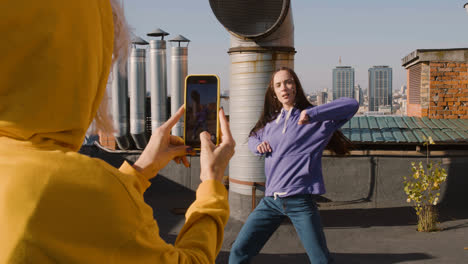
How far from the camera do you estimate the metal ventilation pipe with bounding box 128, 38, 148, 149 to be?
9.34 metres

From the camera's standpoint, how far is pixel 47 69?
910mm

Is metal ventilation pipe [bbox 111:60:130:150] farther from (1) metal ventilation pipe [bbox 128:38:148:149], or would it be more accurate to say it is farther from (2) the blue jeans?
(2) the blue jeans

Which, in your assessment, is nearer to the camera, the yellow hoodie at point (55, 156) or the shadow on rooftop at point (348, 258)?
the yellow hoodie at point (55, 156)

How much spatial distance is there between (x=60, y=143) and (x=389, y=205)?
288 inches

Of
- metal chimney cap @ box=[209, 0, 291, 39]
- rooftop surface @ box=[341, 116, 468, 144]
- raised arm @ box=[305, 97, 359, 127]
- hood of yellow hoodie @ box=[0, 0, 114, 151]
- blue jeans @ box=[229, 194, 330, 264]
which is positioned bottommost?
blue jeans @ box=[229, 194, 330, 264]

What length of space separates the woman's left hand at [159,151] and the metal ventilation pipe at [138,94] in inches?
313

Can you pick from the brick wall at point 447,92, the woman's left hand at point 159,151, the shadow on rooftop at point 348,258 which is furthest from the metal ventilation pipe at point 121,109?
the woman's left hand at point 159,151

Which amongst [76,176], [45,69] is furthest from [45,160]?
[45,69]

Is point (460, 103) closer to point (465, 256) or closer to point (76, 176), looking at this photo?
point (465, 256)

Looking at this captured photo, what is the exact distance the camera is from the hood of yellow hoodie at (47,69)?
2.92 ft

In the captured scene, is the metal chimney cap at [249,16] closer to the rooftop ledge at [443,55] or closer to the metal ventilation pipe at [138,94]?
the metal ventilation pipe at [138,94]

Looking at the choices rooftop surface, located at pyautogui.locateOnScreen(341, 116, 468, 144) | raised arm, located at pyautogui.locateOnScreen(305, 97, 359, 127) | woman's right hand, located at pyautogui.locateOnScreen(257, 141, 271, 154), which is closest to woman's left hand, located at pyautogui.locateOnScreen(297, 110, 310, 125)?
raised arm, located at pyautogui.locateOnScreen(305, 97, 359, 127)

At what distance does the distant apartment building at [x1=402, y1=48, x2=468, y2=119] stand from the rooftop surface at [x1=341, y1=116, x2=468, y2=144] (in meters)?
0.22

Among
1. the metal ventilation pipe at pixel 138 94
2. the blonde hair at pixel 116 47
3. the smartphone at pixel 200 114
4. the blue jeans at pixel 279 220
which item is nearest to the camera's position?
the blonde hair at pixel 116 47
